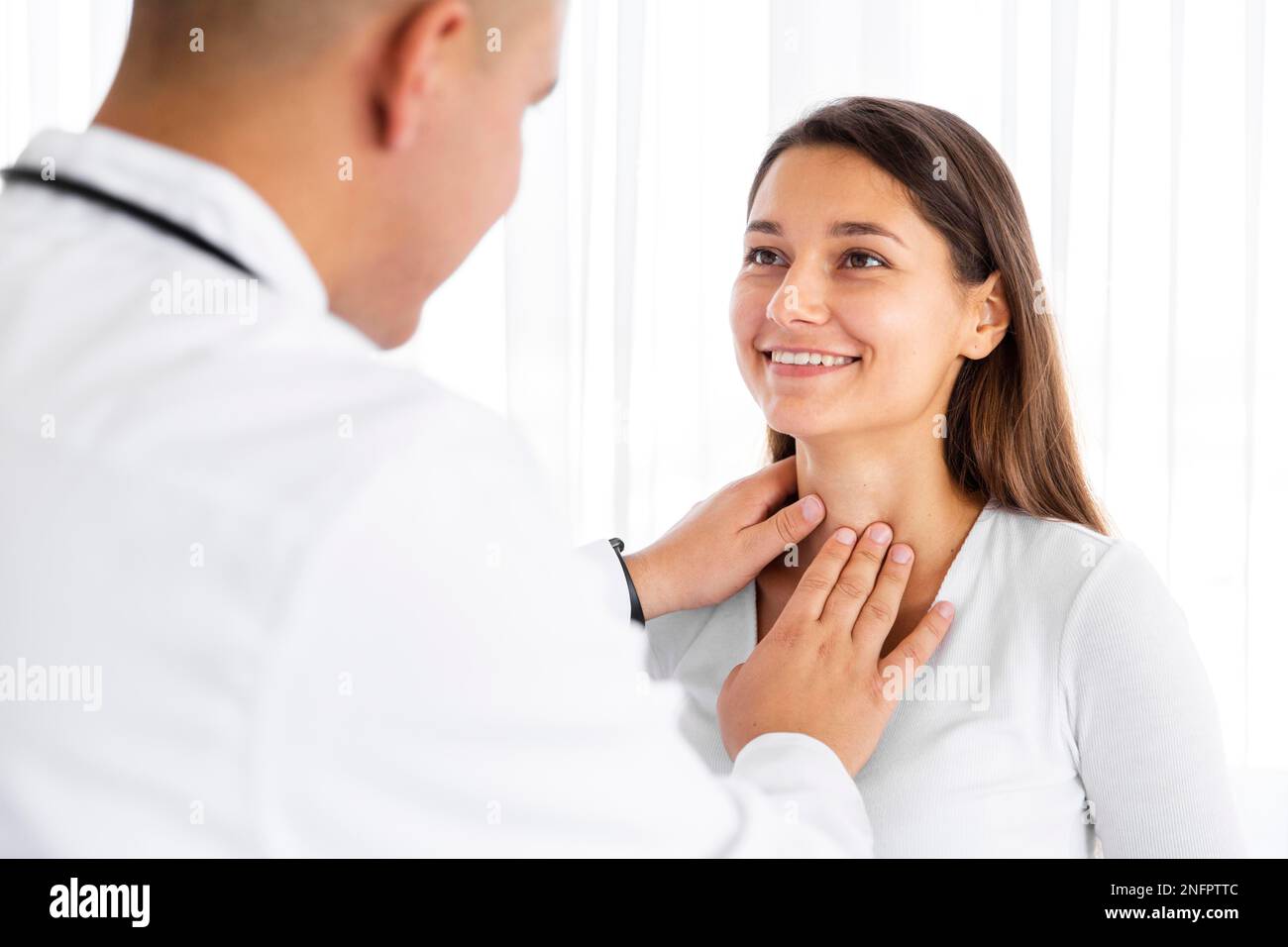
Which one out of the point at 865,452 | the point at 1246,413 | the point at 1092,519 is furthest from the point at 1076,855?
the point at 1246,413

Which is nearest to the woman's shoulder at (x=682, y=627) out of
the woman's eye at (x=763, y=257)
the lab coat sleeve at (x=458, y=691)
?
the woman's eye at (x=763, y=257)

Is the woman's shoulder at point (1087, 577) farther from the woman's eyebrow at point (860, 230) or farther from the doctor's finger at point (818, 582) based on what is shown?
the woman's eyebrow at point (860, 230)

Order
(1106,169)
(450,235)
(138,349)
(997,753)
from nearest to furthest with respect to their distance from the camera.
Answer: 1. (138,349)
2. (450,235)
3. (997,753)
4. (1106,169)

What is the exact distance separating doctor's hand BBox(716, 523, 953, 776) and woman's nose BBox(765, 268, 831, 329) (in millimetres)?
270

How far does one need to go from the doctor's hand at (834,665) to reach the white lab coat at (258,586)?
52 cm

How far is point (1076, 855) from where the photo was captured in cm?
130

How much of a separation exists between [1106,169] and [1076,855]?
1.83 meters

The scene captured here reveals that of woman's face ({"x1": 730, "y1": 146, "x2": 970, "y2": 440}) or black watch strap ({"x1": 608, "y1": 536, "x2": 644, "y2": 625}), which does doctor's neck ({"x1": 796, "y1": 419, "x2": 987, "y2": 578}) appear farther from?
black watch strap ({"x1": 608, "y1": 536, "x2": 644, "y2": 625})

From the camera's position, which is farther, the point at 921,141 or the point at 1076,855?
the point at 921,141

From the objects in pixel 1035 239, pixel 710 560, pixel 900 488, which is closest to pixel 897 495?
pixel 900 488

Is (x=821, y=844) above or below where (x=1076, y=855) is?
above

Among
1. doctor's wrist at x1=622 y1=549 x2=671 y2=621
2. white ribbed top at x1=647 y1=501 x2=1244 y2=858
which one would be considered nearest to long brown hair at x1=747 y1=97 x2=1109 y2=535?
white ribbed top at x1=647 y1=501 x2=1244 y2=858

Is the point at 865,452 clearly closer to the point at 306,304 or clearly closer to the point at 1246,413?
the point at 306,304

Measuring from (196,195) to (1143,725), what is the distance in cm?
105
